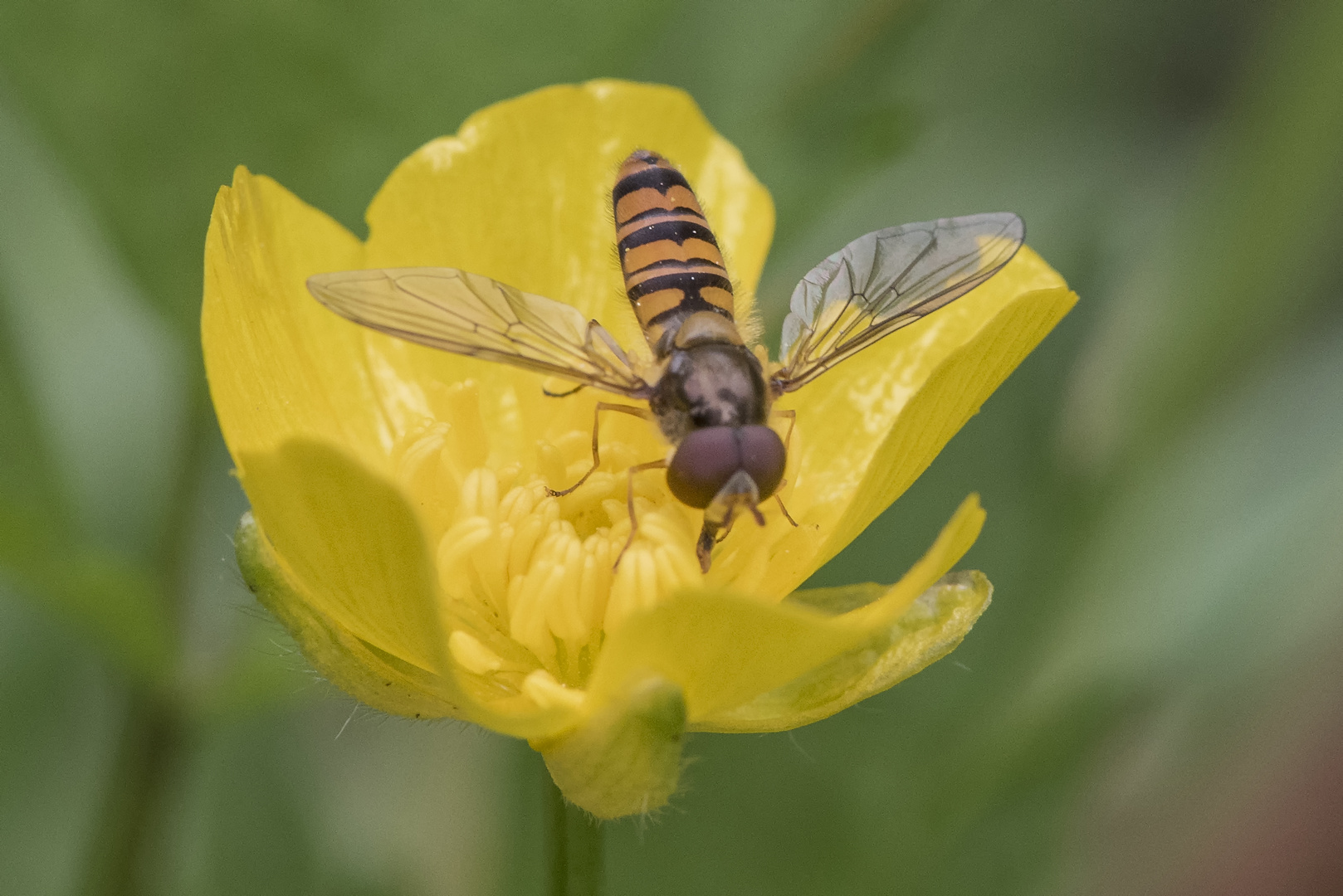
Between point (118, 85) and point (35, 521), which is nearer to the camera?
point (35, 521)

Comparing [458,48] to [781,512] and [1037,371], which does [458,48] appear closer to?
[781,512]

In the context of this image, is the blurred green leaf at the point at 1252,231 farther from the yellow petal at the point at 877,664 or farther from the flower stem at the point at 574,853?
the flower stem at the point at 574,853

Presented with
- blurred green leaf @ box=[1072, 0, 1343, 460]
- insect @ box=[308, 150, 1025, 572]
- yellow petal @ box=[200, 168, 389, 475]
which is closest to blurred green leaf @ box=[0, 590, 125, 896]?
yellow petal @ box=[200, 168, 389, 475]

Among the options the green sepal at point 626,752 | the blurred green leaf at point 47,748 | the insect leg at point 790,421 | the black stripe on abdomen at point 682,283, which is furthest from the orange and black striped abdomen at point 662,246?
the blurred green leaf at point 47,748

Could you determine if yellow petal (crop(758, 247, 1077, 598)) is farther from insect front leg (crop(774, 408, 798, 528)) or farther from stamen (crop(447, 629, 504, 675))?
stamen (crop(447, 629, 504, 675))

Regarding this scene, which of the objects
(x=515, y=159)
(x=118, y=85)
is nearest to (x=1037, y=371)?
(x=515, y=159)

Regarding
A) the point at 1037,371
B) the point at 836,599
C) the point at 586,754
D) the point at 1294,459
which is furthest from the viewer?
the point at 1294,459
